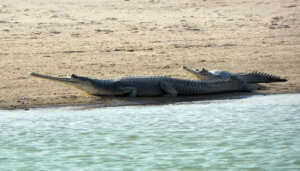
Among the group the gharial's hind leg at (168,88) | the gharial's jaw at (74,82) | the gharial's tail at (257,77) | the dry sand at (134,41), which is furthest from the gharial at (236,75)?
the gharial's jaw at (74,82)

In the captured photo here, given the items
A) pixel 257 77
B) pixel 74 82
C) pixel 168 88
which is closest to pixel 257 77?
pixel 257 77

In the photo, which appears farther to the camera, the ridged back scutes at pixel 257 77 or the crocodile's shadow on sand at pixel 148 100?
the ridged back scutes at pixel 257 77

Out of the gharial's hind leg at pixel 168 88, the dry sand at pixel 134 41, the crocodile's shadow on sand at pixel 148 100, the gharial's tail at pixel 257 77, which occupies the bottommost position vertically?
the crocodile's shadow on sand at pixel 148 100

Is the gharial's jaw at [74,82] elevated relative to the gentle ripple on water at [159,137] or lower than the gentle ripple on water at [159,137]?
elevated

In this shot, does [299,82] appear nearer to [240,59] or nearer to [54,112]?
[240,59]

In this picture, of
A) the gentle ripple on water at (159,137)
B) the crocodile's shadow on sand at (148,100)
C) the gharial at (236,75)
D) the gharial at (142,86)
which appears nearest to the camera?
the gentle ripple on water at (159,137)

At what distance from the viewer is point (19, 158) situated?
7.90 meters

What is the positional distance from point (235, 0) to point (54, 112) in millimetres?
9044

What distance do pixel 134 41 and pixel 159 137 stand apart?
212 inches

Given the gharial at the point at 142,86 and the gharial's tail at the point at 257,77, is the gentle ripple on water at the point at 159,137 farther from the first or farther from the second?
the gharial's tail at the point at 257,77

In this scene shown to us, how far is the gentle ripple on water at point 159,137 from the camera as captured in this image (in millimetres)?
7748

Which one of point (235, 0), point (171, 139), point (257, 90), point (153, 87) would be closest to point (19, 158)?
point (171, 139)

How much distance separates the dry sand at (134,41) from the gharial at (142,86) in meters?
0.17

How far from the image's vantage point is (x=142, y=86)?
1068 cm
